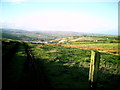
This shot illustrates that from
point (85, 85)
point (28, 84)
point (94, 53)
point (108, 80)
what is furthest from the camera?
point (108, 80)

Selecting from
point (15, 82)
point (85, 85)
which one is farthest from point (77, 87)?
point (15, 82)

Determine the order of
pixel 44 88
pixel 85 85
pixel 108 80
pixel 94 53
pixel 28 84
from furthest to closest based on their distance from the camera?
pixel 108 80 < pixel 85 85 < pixel 28 84 < pixel 44 88 < pixel 94 53

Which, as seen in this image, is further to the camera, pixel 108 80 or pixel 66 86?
pixel 108 80

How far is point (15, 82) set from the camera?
7727 mm

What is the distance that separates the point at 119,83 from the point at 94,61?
17.3ft

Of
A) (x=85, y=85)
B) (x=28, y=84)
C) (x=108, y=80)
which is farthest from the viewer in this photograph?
(x=108, y=80)

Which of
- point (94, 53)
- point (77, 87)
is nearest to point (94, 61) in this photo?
point (94, 53)

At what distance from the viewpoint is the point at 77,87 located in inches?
297

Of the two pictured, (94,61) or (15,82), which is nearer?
(94,61)

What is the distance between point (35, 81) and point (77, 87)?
3201 mm

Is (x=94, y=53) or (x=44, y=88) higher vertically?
(x=94, y=53)

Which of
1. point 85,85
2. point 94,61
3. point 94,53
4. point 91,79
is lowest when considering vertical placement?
point 85,85

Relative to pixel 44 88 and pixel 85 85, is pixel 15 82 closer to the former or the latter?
pixel 44 88

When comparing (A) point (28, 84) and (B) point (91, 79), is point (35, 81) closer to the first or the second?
(A) point (28, 84)
